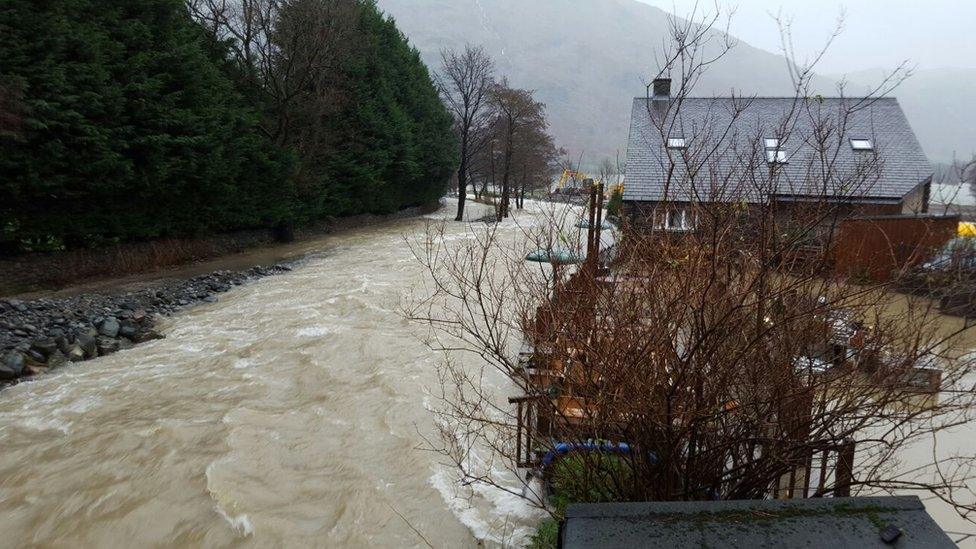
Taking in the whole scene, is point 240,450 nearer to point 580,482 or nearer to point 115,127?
point 580,482

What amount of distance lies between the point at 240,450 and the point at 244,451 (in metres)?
0.06

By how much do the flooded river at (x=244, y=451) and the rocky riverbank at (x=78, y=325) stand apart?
1.33 ft

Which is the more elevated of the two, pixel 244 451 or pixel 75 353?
pixel 75 353

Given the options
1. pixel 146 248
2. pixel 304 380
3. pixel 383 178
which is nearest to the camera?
pixel 304 380

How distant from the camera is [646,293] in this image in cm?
337

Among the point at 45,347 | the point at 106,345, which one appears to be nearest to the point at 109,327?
the point at 106,345

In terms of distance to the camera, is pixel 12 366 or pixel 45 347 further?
pixel 45 347

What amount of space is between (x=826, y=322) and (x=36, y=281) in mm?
15656

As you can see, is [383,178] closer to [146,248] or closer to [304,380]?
[146,248]

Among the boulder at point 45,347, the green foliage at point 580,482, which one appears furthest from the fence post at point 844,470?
the boulder at point 45,347

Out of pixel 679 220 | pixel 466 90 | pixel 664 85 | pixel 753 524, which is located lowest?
pixel 753 524

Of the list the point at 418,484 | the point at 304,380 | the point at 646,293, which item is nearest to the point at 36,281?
the point at 304,380

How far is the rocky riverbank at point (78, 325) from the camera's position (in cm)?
851

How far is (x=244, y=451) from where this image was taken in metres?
6.35
